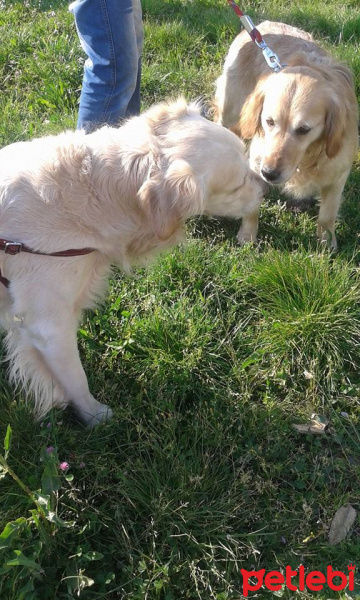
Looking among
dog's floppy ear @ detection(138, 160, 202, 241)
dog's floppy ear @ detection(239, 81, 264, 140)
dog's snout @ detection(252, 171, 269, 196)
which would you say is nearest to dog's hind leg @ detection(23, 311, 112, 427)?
dog's floppy ear @ detection(138, 160, 202, 241)

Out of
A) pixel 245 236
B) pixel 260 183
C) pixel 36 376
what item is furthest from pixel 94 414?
pixel 245 236

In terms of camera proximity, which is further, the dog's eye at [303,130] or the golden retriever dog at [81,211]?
the dog's eye at [303,130]

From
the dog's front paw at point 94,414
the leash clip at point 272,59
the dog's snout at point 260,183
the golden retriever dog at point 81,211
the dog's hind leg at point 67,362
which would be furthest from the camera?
the leash clip at point 272,59

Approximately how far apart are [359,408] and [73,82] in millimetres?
3598

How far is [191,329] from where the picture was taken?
2.73 m

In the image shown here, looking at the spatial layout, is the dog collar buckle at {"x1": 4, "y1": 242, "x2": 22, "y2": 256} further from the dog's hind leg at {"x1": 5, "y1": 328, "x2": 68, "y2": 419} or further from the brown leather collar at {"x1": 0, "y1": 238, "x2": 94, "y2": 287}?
the dog's hind leg at {"x1": 5, "y1": 328, "x2": 68, "y2": 419}

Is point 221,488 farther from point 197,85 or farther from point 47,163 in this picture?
point 197,85

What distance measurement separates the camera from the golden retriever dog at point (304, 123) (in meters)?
2.98

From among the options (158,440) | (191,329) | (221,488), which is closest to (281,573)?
(221,488)

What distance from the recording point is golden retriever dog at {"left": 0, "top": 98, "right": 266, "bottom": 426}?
2.08 m

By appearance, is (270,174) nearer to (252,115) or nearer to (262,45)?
(252,115)

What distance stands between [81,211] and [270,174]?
1.28 meters

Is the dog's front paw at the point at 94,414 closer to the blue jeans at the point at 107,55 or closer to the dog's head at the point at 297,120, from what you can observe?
the dog's head at the point at 297,120

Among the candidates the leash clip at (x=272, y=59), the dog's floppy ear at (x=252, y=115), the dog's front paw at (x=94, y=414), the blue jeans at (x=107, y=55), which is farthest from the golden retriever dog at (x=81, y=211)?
the leash clip at (x=272, y=59)
